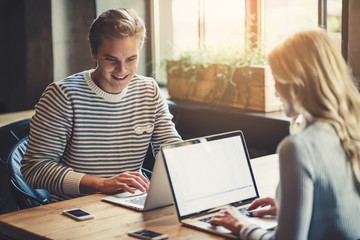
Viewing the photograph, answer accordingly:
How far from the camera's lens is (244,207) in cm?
197

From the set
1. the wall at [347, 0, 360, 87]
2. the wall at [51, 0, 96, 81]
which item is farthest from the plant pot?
the wall at [51, 0, 96, 81]

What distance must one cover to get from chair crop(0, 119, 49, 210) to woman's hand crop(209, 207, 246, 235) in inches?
35.5

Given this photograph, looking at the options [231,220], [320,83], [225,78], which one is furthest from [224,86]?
[320,83]

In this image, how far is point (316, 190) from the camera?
1463 millimetres

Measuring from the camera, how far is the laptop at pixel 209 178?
1814mm

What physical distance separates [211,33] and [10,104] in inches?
104

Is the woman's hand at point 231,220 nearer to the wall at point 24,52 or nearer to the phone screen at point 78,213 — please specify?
the phone screen at point 78,213

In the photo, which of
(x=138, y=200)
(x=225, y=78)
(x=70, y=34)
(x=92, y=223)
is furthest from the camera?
(x=70, y=34)

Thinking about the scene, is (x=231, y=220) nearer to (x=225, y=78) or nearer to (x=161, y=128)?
(x=161, y=128)

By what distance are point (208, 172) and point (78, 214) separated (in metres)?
0.46

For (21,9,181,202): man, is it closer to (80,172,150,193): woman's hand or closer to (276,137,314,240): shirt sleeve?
(80,172,150,193): woman's hand

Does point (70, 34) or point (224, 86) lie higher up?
point (70, 34)

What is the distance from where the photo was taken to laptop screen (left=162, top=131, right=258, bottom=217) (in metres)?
1.83

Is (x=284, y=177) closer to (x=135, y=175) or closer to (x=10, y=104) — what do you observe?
(x=135, y=175)
